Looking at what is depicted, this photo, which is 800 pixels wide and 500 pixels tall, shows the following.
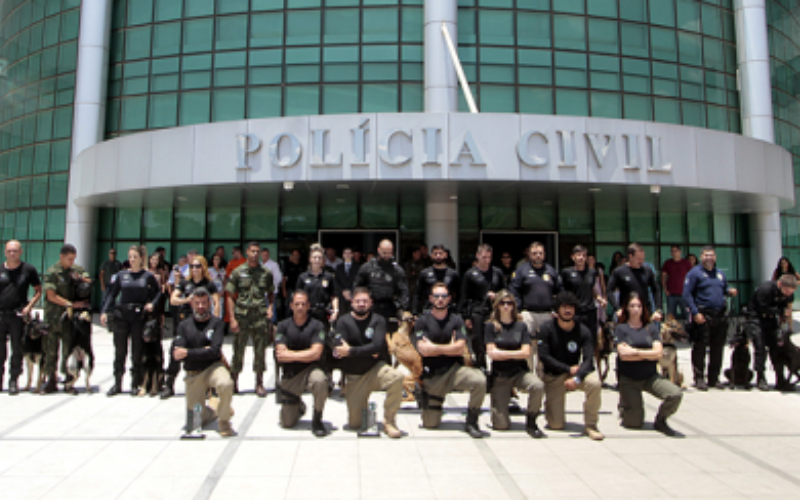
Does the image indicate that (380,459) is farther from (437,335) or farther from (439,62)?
(439,62)

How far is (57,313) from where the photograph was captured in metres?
7.30

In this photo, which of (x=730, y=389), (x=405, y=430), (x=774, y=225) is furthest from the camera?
(x=774, y=225)

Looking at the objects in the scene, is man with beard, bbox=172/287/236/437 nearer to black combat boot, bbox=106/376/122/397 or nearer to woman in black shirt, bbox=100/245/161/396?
woman in black shirt, bbox=100/245/161/396

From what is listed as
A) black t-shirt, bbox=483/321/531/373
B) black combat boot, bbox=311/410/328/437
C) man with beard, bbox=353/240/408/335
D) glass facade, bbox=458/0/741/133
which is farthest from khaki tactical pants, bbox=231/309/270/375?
glass facade, bbox=458/0/741/133

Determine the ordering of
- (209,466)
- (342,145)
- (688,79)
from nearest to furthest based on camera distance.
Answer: (209,466) → (342,145) → (688,79)

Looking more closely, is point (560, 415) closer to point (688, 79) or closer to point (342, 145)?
point (342, 145)

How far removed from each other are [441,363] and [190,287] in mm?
3895

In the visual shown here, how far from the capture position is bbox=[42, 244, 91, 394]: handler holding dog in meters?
7.25

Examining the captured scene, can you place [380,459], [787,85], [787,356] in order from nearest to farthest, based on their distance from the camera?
[380,459], [787,356], [787,85]

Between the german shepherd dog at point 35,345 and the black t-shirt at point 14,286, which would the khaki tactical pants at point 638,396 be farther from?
the black t-shirt at point 14,286

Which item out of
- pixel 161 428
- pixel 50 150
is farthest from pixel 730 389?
pixel 50 150

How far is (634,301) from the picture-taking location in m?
5.93

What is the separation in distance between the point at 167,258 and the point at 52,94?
7249 mm

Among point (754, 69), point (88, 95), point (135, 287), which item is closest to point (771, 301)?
point (135, 287)
